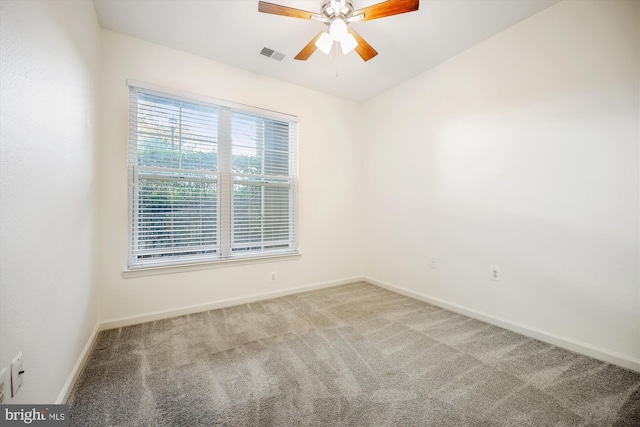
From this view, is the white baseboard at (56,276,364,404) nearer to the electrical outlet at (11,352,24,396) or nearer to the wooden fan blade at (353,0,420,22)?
the electrical outlet at (11,352,24,396)

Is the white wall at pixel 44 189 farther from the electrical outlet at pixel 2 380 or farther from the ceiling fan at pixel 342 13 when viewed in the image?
the ceiling fan at pixel 342 13

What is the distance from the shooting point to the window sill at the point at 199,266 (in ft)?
8.23

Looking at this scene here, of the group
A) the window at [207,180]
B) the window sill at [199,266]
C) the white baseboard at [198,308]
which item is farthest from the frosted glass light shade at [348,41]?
the white baseboard at [198,308]

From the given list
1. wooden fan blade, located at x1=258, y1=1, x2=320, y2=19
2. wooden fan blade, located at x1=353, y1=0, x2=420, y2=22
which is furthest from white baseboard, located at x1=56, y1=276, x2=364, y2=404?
wooden fan blade, located at x1=353, y1=0, x2=420, y2=22

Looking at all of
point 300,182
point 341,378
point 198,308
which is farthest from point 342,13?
point 198,308

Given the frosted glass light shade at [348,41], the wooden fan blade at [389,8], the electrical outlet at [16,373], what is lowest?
the electrical outlet at [16,373]

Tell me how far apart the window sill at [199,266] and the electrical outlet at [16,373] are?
1560 millimetres

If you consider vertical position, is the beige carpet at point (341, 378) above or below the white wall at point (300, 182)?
below

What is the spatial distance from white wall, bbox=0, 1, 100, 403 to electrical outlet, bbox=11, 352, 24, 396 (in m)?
0.03

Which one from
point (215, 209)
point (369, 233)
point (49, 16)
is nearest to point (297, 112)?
point (215, 209)

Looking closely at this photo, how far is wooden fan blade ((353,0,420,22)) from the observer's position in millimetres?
1729

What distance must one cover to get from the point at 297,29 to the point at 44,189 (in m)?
2.32

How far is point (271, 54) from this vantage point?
9.18 ft

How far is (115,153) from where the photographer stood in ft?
8.00
